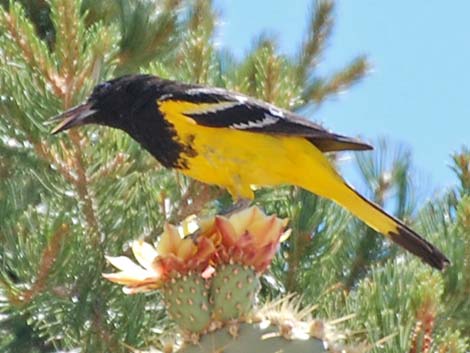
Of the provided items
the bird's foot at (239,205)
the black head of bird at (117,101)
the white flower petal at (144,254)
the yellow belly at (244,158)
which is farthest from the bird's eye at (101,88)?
the white flower petal at (144,254)

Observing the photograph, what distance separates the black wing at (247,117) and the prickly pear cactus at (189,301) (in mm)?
680

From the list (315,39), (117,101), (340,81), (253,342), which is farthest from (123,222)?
(340,81)

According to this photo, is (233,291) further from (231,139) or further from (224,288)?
(231,139)

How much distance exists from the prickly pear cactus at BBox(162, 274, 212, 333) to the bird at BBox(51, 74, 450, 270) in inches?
25.3

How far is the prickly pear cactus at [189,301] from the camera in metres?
1.46

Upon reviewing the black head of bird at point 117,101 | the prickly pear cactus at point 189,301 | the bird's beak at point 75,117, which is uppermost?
the black head of bird at point 117,101

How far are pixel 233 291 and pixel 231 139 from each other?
715 millimetres

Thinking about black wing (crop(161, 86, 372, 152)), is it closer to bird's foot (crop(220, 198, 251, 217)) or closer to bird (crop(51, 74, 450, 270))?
bird (crop(51, 74, 450, 270))

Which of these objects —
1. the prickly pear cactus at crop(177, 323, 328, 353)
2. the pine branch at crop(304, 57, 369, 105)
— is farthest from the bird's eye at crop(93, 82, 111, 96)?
the pine branch at crop(304, 57, 369, 105)

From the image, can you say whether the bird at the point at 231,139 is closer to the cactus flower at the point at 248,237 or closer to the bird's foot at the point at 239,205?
the bird's foot at the point at 239,205

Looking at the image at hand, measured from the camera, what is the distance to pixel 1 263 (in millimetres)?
2244

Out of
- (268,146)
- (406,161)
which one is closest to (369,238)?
(406,161)

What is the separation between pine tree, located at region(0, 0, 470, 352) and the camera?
2.02 metres

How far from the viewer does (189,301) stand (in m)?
1.48
